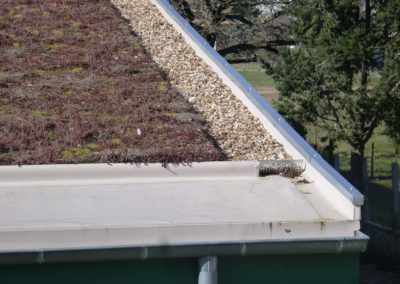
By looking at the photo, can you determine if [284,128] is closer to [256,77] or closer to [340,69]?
[340,69]

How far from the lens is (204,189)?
6.34 meters

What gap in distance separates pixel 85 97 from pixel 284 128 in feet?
6.85

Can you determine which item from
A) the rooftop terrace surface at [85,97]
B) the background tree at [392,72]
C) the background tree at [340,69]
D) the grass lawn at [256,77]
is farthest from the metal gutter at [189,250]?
the grass lawn at [256,77]

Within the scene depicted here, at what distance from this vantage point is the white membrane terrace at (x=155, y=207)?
533cm

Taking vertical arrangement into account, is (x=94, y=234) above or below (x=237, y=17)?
below

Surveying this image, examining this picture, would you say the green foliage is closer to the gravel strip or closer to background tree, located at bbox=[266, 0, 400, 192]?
background tree, located at bbox=[266, 0, 400, 192]

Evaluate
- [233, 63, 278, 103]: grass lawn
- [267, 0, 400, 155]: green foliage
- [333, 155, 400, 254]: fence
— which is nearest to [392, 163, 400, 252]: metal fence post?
[333, 155, 400, 254]: fence

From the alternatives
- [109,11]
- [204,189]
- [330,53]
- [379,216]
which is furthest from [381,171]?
[204,189]

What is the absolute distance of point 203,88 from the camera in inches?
348

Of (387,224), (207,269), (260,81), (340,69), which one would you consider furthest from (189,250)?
(260,81)

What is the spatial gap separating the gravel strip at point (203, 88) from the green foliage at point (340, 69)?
2.97 m

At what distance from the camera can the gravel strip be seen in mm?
7375

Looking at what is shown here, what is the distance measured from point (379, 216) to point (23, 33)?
8405 mm

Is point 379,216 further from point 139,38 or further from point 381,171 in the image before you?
point 139,38
